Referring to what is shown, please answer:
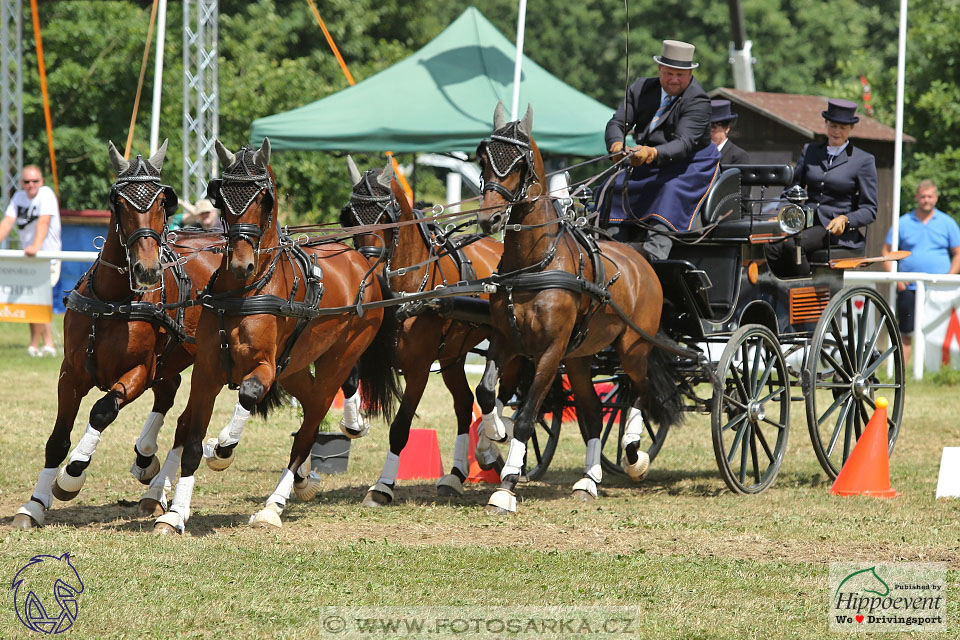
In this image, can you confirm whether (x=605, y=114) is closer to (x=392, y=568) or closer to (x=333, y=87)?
(x=392, y=568)

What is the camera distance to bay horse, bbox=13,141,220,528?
615 centimetres

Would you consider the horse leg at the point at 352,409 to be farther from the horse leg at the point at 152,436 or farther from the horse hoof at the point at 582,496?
the horse hoof at the point at 582,496

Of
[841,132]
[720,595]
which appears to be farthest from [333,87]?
[720,595]

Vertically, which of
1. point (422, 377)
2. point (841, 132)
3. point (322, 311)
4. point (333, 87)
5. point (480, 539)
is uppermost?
point (333, 87)

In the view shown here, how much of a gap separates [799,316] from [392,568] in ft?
14.0

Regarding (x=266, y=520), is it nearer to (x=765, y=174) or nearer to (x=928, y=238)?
(x=765, y=174)

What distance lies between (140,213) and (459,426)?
2893 mm

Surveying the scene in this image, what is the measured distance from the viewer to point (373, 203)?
24.8 ft

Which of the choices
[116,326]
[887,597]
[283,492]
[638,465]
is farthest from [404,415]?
[887,597]

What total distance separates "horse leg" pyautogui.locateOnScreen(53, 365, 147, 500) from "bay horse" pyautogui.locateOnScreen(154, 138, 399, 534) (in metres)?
0.33

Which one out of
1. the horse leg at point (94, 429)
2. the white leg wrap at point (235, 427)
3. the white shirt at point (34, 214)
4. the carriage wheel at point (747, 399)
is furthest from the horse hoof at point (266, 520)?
the white shirt at point (34, 214)

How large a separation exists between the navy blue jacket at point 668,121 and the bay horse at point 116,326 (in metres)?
3.22

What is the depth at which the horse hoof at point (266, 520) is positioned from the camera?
672cm

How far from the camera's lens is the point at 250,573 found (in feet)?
18.3
